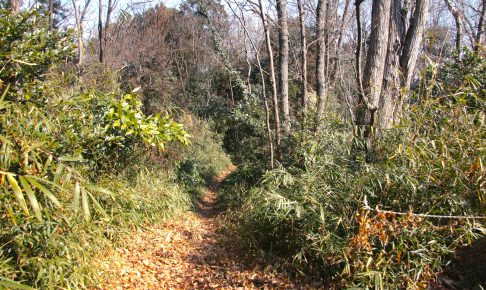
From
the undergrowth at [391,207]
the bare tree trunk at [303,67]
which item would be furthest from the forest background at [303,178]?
the bare tree trunk at [303,67]

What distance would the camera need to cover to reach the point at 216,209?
25.9 feet

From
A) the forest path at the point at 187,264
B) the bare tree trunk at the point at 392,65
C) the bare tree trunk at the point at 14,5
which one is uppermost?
the bare tree trunk at the point at 14,5

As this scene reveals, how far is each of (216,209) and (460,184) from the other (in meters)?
5.47

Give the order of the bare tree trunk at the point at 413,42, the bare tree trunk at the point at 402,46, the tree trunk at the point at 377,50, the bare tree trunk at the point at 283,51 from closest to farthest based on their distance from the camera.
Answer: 1. the tree trunk at the point at 377,50
2. the bare tree trunk at the point at 402,46
3. the bare tree trunk at the point at 413,42
4. the bare tree trunk at the point at 283,51

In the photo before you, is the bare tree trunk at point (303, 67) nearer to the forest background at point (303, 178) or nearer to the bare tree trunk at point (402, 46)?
the forest background at point (303, 178)

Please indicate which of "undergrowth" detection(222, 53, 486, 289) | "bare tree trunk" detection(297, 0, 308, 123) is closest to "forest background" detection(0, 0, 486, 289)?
"undergrowth" detection(222, 53, 486, 289)

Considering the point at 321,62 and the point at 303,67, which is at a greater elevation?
the point at 321,62

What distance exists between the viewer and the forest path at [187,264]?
3764 mm

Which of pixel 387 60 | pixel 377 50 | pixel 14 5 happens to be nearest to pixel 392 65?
pixel 387 60

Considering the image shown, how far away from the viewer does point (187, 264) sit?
14.7 feet

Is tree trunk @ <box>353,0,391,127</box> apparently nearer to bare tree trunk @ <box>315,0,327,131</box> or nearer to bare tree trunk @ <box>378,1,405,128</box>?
bare tree trunk @ <box>378,1,405,128</box>

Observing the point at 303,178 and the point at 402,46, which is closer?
the point at 303,178

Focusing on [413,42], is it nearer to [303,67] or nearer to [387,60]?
[387,60]

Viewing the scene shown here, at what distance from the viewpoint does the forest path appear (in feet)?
12.3
